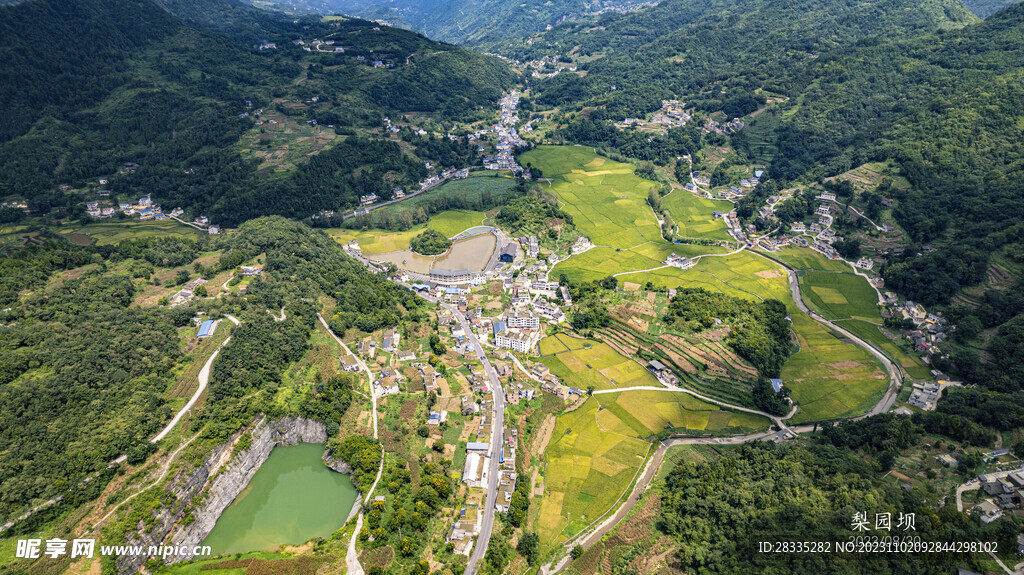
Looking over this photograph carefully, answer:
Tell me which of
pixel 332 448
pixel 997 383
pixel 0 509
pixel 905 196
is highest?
pixel 905 196

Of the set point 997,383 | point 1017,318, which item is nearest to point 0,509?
point 997,383

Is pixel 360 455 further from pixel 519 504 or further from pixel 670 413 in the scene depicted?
pixel 670 413

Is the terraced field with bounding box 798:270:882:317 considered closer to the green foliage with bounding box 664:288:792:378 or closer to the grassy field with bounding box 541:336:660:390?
the green foliage with bounding box 664:288:792:378

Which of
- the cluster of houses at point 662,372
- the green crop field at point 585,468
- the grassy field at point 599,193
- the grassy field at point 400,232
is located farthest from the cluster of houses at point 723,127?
the green crop field at point 585,468

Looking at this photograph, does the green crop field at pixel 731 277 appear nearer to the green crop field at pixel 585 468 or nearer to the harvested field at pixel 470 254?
the harvested field at pixel 470 254

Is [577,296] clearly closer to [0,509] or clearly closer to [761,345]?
[761,345]

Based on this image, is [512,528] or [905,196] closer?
[512,528]

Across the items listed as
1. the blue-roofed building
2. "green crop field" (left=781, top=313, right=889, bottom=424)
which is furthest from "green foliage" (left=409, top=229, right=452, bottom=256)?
"green crop field" (left=781, top=313, right=889, bottom=424)

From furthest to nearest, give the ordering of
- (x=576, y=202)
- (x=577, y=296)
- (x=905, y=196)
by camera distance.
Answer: (x=576, y=202), (x=905, y=196), (x=577, y=296)
